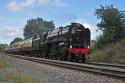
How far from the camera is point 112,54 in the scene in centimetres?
3403

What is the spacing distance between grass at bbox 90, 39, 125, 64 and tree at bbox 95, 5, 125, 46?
5.14ft

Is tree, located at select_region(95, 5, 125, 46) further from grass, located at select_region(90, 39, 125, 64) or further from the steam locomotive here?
the steam locomotive

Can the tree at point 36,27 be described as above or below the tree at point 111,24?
above

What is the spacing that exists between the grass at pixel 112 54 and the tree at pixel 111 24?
157 centimetres

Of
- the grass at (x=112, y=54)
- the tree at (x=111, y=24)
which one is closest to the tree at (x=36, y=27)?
the tree at (x=111, y=24)

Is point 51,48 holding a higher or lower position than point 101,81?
higher

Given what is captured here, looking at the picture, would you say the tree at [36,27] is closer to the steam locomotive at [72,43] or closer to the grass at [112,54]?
the grass at [112,54]

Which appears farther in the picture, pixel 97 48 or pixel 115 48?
pixel 97 48

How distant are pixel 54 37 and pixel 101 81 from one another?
2003cm

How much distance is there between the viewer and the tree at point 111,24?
38219 mm

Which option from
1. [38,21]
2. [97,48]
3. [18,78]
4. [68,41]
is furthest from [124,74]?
[38,21]

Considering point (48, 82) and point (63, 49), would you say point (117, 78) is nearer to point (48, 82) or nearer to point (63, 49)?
point (48, 82)

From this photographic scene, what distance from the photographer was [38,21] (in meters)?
176

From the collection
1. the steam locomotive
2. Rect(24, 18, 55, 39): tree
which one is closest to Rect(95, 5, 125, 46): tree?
the steam locomotive
